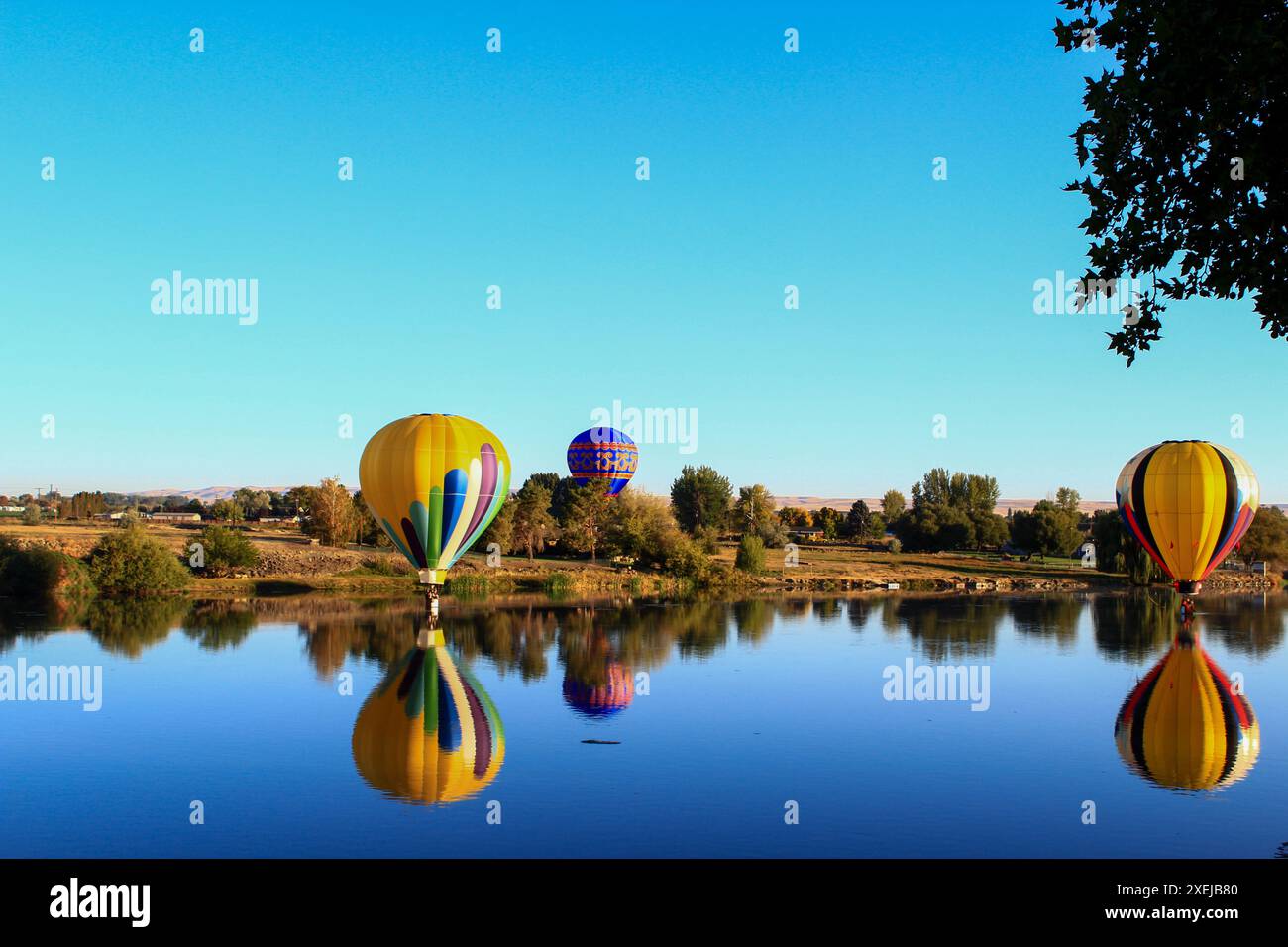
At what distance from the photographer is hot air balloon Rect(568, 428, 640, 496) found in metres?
66.8

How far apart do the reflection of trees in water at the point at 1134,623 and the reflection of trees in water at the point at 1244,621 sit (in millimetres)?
1224

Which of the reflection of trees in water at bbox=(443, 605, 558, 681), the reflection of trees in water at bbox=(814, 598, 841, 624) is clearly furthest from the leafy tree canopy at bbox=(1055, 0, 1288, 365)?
the reflection of trees in water at bbox=(814, 598, 841, 624)

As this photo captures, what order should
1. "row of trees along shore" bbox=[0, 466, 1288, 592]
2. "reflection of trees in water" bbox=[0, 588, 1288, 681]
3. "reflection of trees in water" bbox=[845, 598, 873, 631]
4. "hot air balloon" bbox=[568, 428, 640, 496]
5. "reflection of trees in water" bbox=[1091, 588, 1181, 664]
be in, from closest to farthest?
"reflection of trees in water" bbox=[0, 588, 1288, 681] → "reflection of trees in water" bbox=[1091, 588, 1181, 664] → "reflection of trees in water" bbox=[845, 598, 873, 631] → "row of trees along shore" bbox=[0, 466, 1288, 592] → "hot air balloon" bbox=[568, 428, 640, 496]

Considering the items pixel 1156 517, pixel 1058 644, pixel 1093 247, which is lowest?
pixel 1058 644

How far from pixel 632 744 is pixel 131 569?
109 ft

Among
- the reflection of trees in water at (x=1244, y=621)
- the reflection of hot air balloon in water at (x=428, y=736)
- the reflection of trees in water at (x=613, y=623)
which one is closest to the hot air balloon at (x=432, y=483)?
the reflection of trees in water at (x=613, y=623)

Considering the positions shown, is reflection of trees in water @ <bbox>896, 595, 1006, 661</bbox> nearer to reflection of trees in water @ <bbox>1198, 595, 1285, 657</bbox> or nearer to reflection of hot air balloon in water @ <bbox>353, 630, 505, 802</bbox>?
reflection of trees in water @ <bbox>1198, 595, 1285, 657</bbox>

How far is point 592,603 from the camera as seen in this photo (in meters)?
47.3

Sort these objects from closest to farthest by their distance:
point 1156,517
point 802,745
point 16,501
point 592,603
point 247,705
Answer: point 802,745 → point 247,705 → point 1156,517 → point 592,603 → point 16,501

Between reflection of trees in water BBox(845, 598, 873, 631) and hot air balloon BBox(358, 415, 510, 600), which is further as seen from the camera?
reflection of trees in water BBox(845, 598, 873, 631)

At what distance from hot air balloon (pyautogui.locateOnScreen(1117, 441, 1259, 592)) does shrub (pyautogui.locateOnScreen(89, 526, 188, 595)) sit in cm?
3648

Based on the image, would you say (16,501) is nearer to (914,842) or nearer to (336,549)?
(336,549)
